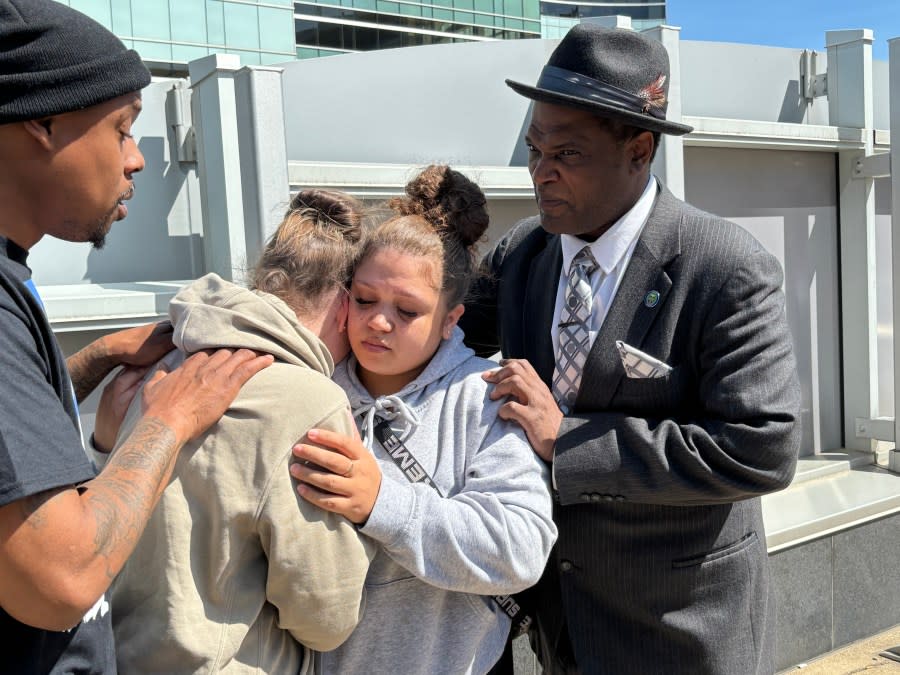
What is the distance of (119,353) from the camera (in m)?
1.71

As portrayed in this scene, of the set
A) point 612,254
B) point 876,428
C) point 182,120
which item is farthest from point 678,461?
point 876,428

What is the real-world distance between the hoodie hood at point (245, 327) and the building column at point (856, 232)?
4.46 m

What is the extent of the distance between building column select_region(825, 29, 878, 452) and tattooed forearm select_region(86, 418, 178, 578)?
4.79 m

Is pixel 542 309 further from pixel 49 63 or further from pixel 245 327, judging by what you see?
pixel 49 63

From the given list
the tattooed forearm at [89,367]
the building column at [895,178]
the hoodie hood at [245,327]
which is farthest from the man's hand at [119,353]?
the building column at [895,178]

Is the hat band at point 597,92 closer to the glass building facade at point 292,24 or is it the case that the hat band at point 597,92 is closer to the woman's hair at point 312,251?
the woman's hair at point 312,251

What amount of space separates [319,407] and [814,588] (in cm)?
362

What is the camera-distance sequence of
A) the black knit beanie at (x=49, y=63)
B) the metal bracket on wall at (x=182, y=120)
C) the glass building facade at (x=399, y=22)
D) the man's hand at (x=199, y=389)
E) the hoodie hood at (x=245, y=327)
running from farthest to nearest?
the glass building facade at (x=399, y=22), the metal bracket on wall at (x=182, y=120), the hoodie hood at (x=245, y=327), the man's hand at (x=199, y=389), the black knit beanie at (x=49, y=63)

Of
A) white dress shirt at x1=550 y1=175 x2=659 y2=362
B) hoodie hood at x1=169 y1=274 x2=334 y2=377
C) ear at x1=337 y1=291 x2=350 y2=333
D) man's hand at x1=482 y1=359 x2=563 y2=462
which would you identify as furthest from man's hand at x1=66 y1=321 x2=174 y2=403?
white dress shirt at x1=550 y1=175 x2=659 y2=362

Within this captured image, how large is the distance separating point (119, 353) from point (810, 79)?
4651 mm

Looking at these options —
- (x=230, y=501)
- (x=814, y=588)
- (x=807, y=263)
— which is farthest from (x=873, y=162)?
(x=230, y=501)

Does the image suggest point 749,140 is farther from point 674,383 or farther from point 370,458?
point 370,458

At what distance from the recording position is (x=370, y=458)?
151 cm

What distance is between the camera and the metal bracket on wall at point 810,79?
201 inches
